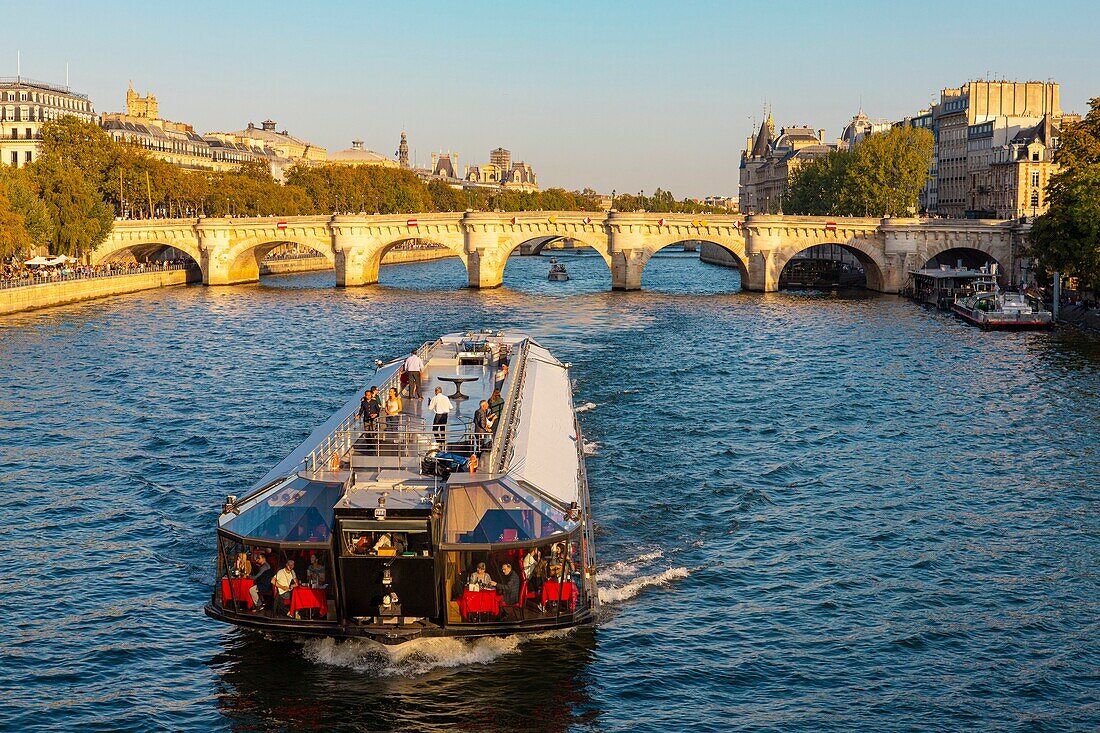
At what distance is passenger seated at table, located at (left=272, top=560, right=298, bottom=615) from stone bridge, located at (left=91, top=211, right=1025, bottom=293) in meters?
86.6

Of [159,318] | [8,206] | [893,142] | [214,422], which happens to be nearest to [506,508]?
[214,422]

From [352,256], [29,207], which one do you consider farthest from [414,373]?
[352,256]

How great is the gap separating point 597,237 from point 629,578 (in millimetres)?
84306

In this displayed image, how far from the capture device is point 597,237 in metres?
112

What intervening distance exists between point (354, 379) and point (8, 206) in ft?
149

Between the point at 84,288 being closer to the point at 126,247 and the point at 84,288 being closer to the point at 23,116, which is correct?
the point at 126,247

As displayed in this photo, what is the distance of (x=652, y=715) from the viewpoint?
22.6 metres

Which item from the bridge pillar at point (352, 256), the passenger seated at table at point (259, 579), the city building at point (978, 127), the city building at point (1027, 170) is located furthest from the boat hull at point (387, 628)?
the city building at point (978, 127)

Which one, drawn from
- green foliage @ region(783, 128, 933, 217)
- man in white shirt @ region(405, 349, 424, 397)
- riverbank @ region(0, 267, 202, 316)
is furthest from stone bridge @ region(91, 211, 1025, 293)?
man in white shirt @ region(405, 349, 424, 397)

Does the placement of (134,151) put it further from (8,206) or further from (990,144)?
(990,144)

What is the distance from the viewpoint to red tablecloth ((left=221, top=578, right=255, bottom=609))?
23203 mm

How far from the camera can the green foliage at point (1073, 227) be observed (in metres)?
76.0

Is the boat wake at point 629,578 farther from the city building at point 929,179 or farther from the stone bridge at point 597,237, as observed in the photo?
the city building at point 929,179

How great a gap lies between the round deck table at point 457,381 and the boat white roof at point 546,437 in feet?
5.15
